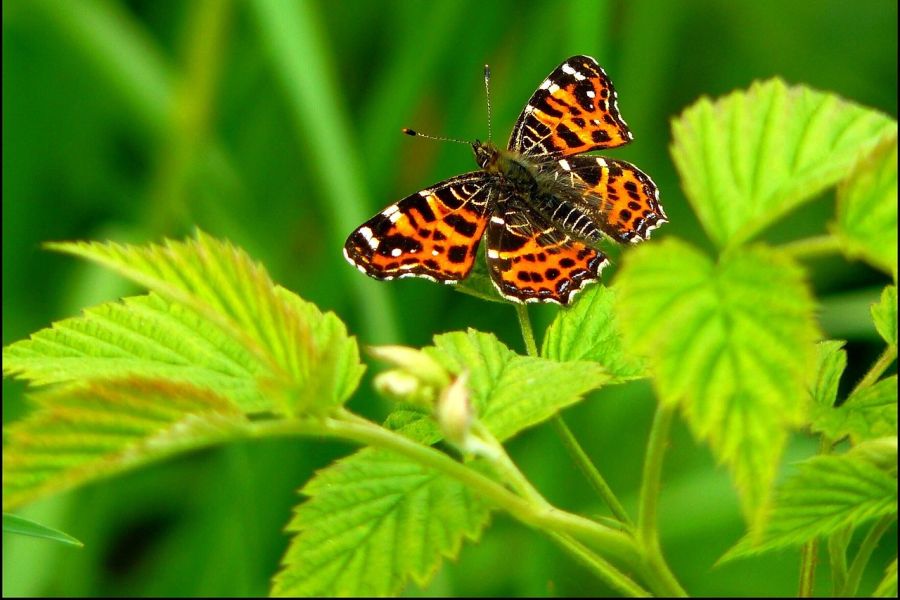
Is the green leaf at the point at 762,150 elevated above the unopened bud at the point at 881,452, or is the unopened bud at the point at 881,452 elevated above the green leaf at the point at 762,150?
the green leaf at the point at 762,150

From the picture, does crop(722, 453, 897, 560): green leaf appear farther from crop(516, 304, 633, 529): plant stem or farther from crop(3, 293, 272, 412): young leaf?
crop(3, 293, 272, 412): young leaf

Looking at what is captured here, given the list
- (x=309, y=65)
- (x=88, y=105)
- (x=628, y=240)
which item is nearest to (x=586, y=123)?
(x=628, y=240)

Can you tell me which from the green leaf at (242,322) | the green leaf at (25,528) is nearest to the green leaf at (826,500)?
the green leaf at (242,322)

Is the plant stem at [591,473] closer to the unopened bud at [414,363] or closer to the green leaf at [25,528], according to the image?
the unopened bud at [414,363]

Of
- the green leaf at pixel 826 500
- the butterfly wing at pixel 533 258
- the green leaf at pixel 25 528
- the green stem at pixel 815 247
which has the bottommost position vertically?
the green leaf at pixel 826 500

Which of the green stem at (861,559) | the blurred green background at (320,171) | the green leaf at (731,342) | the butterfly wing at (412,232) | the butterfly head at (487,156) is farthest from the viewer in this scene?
the blurred green background at (320,171)

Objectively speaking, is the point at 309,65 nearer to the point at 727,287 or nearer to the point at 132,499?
the point at 132,499

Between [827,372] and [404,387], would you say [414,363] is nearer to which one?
[404,387]
